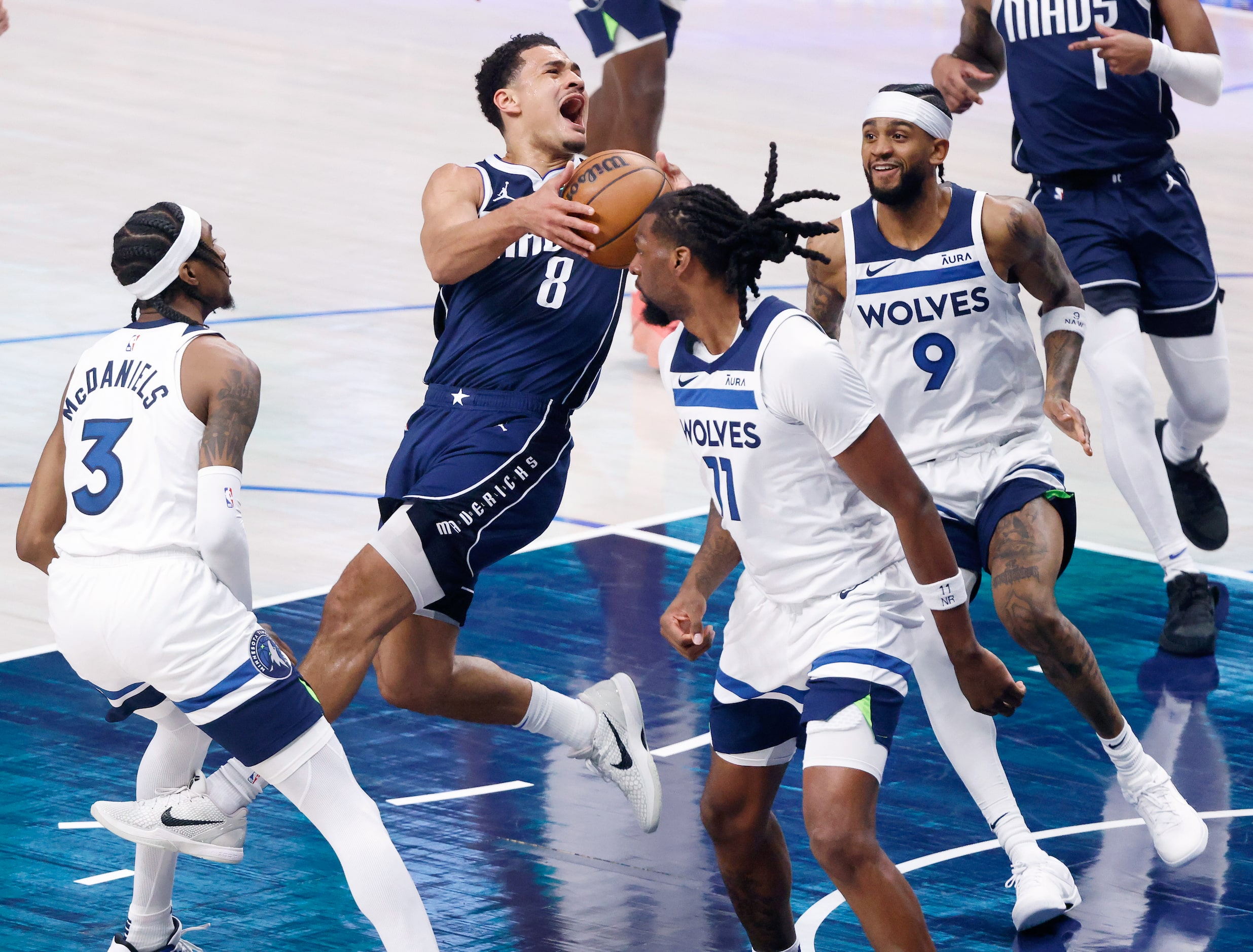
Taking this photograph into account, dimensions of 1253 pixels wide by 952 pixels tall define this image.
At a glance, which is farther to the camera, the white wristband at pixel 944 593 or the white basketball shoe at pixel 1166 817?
the white basketball shoe at pixel 1166 817

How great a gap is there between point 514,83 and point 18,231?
8.50 meters

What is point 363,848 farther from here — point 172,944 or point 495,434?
point 495,434

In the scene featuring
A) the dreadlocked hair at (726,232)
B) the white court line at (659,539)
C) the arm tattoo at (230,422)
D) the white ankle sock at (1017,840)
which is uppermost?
the dreadlocked hair at (726,232)

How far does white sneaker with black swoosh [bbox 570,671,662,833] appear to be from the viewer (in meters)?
6.61

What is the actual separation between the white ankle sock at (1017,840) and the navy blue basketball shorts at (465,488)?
167 cm

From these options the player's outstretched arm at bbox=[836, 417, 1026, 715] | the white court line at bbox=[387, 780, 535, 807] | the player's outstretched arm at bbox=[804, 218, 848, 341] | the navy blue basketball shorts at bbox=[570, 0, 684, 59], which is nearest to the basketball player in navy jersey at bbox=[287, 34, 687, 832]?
the white court line at bbox=[387, 780, 535, 807]

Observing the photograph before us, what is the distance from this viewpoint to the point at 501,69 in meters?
6.88

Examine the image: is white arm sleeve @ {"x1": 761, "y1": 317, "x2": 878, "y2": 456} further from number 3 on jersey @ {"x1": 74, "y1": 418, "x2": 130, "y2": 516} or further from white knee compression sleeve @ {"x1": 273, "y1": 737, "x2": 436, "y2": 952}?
number 3 on jersey @ {"x1": 74, "y1": 418, "x2": 130, "y2": 516}

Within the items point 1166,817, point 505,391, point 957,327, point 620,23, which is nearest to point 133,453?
point 505,391

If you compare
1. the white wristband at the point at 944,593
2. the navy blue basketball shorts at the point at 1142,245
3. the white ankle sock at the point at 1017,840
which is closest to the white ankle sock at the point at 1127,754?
the white ankle sock at the point at 1017,840

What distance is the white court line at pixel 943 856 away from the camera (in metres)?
5.86

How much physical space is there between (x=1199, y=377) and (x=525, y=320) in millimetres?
3273

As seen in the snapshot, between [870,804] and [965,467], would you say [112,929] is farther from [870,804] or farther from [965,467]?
[965,467]

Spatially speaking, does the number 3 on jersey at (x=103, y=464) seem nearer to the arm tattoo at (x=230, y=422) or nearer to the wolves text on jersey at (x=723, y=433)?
the arm tattoo at (x=230, y=422)
